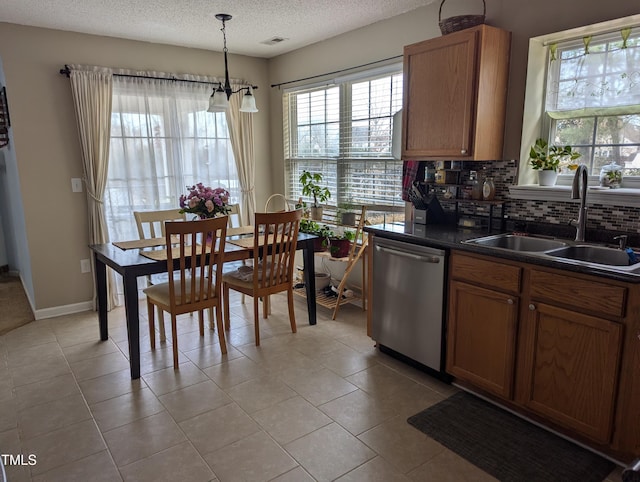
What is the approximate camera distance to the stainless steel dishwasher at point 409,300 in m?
2.61

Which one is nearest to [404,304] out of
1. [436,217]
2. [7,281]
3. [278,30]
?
[436,217]

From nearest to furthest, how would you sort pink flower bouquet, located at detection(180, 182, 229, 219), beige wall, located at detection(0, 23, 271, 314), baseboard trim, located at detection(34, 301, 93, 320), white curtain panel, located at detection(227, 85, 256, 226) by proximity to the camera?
pink flower bouquet, located at detection(180, 182, 229, 219) → beige wall, located at detection(0, 23, 271, 314) → baseboard trim, located at detection(34, 301, 93, 320) → white curtain panel, located at detection(227, 85, 256, 226)

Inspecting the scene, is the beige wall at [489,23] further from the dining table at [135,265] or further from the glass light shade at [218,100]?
the dining table at [135,265]

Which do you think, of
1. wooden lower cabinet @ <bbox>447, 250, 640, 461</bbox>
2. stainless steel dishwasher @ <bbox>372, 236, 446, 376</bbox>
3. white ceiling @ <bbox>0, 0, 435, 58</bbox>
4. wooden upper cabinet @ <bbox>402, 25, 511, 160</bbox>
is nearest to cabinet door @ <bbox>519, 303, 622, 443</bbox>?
wooden lower cabinet @ <bbox>447, 250, 640, 461</bbox>

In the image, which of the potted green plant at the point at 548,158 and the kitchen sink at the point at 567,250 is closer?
the kitchen sink at the point at 567,250

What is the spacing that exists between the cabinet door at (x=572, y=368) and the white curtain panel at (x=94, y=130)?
354 centimetres

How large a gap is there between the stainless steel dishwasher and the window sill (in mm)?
716

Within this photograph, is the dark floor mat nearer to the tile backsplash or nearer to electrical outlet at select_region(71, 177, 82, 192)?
the tile backsplash

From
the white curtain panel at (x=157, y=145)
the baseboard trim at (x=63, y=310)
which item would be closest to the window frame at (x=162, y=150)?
the white curtain panel at (x=157, y=145)

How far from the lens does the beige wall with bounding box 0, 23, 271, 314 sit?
11.8ft

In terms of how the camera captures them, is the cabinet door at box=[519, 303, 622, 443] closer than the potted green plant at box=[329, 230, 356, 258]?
Yes

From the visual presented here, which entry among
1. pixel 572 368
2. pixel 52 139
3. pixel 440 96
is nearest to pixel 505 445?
pixel 572 368

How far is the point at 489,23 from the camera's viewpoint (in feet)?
9.39

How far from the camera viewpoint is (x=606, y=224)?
247cm
